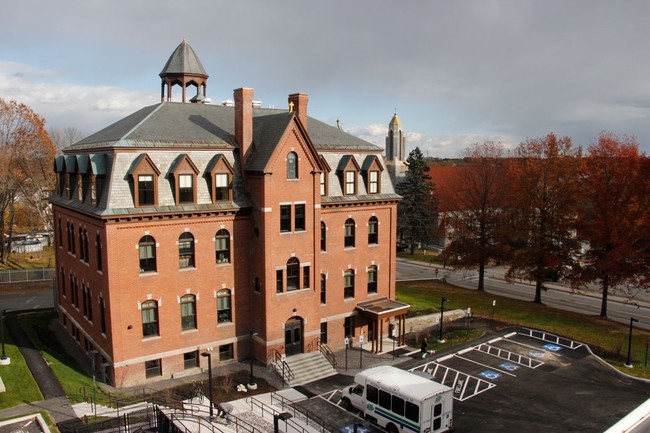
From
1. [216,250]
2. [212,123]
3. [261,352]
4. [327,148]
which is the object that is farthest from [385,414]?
[212,123]

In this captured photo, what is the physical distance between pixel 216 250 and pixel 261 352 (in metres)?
6.85

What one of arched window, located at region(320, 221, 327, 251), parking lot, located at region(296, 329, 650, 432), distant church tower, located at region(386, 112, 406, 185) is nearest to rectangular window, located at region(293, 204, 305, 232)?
arched window, located at region(320, 221, 327, 251)

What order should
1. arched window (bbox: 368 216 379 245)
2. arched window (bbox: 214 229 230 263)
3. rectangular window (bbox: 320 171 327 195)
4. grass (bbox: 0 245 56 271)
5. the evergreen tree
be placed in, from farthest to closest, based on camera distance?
the evergreen tree → grass (bbox: 0 245 56 271) → arched window (bbox: 368 216 379 245) → rectangular window (bbox: 320 171 327 195) → arched window (bbox: 214 229 230 263)

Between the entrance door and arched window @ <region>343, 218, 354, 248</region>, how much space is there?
6.62 m

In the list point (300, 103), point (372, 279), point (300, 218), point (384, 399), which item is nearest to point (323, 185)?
point (300, 218)

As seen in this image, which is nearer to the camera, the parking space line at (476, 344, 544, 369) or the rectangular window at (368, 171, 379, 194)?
the parking space line at (476, 344, 544, 369)

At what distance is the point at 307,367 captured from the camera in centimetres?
2967

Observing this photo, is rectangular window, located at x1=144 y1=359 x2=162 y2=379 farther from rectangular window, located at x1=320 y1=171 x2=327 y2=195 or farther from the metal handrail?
rectangular window, located at x1=320 y1=171 x2=327 y2=195

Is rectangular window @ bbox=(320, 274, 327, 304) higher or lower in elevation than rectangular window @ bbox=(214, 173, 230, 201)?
lower

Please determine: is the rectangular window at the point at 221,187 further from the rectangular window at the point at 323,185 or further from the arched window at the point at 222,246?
the rectangular window at the point at 323,185

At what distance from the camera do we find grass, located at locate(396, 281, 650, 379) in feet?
111

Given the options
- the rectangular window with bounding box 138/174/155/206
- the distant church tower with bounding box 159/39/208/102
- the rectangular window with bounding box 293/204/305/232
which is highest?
the distant church tower with bounding box 159/39/208/102

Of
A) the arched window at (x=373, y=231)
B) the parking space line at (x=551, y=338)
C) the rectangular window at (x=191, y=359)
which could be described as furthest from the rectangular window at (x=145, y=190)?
the parking space line at (x=551, y=338)

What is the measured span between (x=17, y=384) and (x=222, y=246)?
12383 mm
